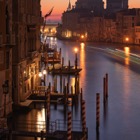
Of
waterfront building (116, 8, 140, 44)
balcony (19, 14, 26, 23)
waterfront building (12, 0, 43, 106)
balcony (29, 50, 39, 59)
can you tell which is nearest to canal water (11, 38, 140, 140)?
waterfront building (12, 0, 43, 106)

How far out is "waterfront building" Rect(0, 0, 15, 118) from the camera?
14.5 metres

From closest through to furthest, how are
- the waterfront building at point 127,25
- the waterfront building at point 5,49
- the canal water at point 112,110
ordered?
the waterfront building at point 5,49
the canal water at point 112,110
the waterfront building at point 127,25

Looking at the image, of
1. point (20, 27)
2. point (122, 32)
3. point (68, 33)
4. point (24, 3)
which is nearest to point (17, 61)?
point (20, 27)

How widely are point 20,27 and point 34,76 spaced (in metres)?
3.80

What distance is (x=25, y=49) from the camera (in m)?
18.4

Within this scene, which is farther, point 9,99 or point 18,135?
point 9,99

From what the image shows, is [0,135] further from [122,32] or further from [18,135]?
[122,32]

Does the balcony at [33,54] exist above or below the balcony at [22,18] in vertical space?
below

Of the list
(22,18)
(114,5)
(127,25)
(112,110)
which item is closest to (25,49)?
(22,18)

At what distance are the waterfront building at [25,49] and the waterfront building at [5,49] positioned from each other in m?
1.28

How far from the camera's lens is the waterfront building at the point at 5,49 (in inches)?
571

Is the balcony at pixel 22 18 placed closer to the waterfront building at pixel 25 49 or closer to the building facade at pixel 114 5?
the waterfront building at pixel 25 49

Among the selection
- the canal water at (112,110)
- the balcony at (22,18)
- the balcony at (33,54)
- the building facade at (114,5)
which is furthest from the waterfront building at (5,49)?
the building facade at (114,5)

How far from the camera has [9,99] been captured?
15.5 metres
